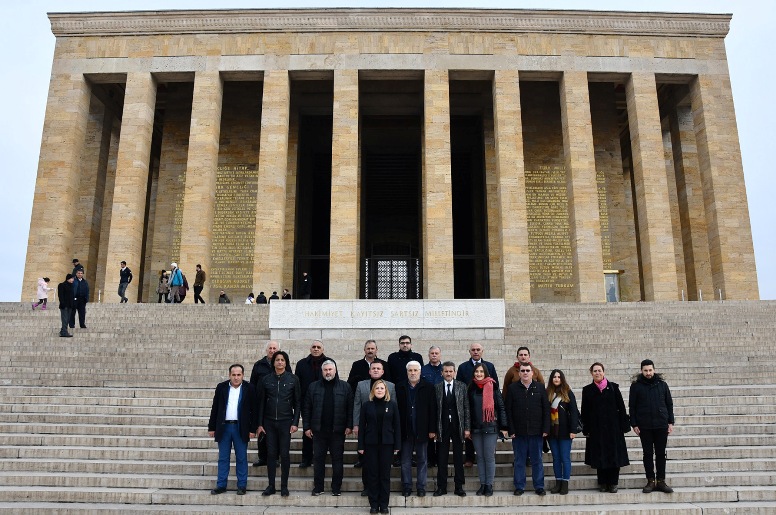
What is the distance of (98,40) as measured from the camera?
2216cm

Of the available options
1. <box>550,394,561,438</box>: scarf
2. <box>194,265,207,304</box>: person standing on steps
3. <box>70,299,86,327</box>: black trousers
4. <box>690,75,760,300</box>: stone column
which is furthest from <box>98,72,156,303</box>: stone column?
<box>690,75,760,300</box>: stone column

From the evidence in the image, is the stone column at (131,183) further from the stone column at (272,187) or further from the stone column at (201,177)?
the stone column at (272,187)

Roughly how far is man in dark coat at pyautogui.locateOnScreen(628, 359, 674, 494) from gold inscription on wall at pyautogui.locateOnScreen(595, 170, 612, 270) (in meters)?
17.2

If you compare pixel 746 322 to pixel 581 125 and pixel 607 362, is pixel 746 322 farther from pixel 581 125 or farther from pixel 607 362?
pixel 581 125

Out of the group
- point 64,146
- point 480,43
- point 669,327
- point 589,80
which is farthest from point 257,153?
point 669,327

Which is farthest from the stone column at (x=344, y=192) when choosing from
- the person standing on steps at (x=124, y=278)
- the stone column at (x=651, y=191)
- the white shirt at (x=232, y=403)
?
the white shirt at (x=232, y=403)

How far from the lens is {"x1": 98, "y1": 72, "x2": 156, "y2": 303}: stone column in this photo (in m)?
20.3

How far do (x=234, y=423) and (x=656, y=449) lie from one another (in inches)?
166

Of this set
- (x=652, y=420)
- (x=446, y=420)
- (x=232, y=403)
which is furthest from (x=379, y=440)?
(x=652, y=420)

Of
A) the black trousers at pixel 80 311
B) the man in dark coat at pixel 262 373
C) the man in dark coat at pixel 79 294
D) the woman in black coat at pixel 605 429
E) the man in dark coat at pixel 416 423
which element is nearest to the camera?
the man in dark coat at pixel 416 423

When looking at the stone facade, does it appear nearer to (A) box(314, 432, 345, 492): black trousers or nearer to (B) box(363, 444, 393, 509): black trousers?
(A) box(314, 432, 345, 492): black trousers

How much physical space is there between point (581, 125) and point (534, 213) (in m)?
3.61

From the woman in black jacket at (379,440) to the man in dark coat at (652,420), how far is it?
2432mm

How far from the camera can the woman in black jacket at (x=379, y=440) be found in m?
5.86
